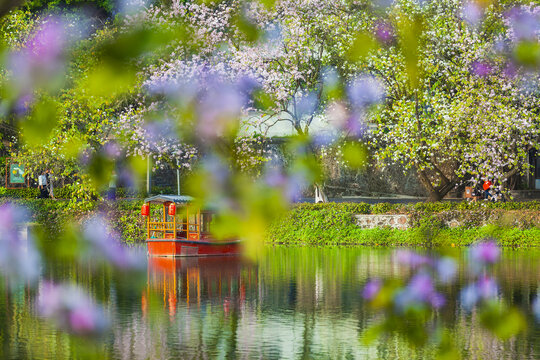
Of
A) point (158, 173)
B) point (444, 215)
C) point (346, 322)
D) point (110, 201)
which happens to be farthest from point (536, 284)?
point (158, 173)

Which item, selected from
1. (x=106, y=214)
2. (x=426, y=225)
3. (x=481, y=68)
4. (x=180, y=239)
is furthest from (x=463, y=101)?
(x=106, y=214)

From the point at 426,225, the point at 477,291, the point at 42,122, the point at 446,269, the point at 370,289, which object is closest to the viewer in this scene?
the point at 42,122

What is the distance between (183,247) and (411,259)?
7974mm

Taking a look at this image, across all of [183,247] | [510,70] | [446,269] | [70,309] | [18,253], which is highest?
[510,70]

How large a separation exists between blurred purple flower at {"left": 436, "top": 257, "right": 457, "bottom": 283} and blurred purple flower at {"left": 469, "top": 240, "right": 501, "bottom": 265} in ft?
3.04

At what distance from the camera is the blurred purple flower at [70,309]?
50.1 feet

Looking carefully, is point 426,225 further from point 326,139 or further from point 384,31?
point 384,31

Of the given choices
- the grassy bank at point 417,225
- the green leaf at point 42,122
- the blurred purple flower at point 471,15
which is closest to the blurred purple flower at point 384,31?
the blurred purple flower at point 471,15

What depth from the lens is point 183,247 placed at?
31703 mm

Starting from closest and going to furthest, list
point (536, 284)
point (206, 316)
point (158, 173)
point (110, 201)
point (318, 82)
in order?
point (206, 316) → point (536, 284) → point (318, 82) → point (110, 201) → point (158, 173)

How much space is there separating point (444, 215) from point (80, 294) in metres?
18.2

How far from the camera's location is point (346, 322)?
50.5 feet

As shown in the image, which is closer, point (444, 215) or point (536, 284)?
point (536, 284)

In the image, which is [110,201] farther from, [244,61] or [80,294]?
[80,294]
